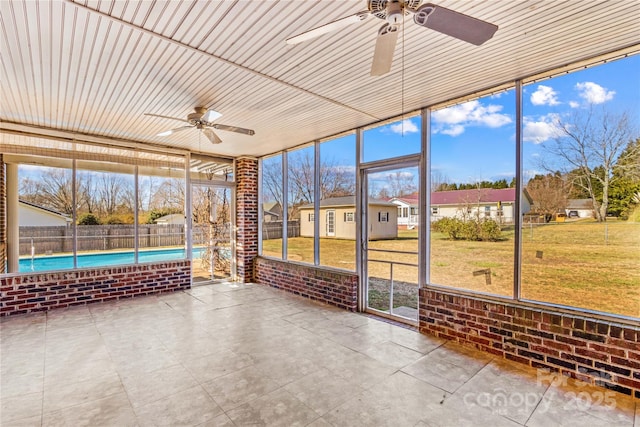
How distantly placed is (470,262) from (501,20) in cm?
260

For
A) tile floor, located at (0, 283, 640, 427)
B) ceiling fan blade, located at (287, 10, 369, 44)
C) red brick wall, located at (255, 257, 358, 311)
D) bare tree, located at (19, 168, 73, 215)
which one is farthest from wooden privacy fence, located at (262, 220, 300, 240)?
ceiling fan blade, located at (287, 10, 369, 44)

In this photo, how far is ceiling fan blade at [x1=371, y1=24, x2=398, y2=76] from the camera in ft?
6.22

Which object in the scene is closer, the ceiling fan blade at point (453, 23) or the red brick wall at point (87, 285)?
the ceiling fan blade at point (453, 23)

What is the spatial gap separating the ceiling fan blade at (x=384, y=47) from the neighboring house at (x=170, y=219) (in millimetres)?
5352

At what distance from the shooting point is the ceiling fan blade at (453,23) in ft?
5.51

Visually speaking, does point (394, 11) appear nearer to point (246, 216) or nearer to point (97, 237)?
point (246, 216)

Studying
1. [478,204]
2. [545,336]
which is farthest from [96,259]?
[545,336]

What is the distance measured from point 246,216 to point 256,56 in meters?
4.72

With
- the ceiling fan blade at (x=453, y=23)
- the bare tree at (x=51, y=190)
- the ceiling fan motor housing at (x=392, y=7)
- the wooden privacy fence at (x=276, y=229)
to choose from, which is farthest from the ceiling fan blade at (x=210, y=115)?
the bare tree at (x=51, y=190)

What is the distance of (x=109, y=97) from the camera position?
365cm

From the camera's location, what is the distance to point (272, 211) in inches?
271

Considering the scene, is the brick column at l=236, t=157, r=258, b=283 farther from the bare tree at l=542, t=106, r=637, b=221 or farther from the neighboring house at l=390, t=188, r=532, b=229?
the bare tree at l=542, t=106, r=637, b=221

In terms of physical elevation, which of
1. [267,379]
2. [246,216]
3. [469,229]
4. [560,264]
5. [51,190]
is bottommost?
[267,379]

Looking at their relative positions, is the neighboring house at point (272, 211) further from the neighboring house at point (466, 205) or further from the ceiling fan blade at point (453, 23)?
the ceiling fan blade at point (453, 23)
